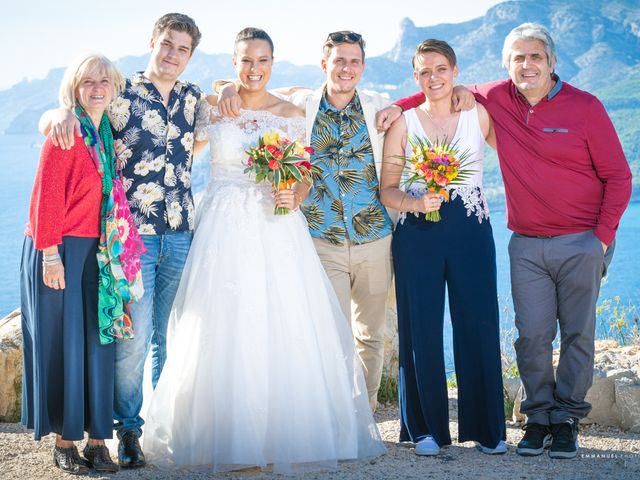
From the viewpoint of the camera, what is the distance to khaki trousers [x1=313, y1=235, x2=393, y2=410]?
17.5 feet

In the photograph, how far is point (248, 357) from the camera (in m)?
4.75

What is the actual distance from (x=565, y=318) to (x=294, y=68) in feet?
157

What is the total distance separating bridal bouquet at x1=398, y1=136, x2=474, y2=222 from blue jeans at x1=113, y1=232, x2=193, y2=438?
1.59 metres

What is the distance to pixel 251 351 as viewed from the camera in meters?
4.77

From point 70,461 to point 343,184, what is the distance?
257cm

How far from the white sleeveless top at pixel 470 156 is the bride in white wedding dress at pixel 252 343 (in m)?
0.84

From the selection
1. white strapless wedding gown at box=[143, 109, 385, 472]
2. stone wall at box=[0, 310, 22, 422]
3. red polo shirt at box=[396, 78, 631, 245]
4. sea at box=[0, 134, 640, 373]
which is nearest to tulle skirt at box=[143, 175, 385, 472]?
white strapless wedding gown at box=[143, 109, 385, 472]

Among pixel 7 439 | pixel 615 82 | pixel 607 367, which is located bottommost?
pixel 7 439

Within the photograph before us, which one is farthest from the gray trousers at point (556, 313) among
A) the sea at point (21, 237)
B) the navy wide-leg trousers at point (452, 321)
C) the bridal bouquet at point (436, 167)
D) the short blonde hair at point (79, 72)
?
the sea at point (21, 237)

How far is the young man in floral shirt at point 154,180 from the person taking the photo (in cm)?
477

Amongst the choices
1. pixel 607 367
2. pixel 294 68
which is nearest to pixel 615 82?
pixel 294 68

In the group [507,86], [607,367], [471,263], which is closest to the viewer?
[471,263]

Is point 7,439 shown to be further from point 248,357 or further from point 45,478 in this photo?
point 248,357

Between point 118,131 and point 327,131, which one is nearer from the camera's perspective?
point 118,131
